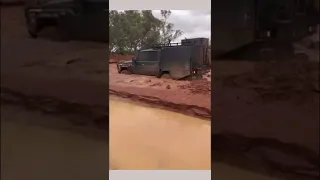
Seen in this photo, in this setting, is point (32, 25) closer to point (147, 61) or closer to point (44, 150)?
point (44, 150)

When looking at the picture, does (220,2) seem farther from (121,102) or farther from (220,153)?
(121,102)

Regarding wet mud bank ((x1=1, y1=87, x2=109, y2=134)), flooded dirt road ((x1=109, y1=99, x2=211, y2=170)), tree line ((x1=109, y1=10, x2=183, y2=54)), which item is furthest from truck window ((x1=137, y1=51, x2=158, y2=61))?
wet mud bank ((x1=1, y1=87, x2=109, y2=134))

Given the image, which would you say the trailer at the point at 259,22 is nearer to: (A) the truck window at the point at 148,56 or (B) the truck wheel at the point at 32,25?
(B) the truck wheel at the point at 32,25

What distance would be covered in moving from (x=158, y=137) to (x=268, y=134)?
2.67m

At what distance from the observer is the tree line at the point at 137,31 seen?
4984 mm

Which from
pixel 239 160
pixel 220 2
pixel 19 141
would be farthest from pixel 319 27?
pixel 19 141

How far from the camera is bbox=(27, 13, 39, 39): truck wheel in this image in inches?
95.3

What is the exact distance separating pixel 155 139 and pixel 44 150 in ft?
8.61

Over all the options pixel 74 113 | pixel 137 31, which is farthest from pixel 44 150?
pixel 137 31

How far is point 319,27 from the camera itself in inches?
93.2

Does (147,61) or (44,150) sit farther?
(147,61)

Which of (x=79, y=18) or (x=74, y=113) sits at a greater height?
(x=79, y=18)

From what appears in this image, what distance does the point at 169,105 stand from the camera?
212 inches

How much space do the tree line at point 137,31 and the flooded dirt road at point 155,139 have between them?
95 cm
